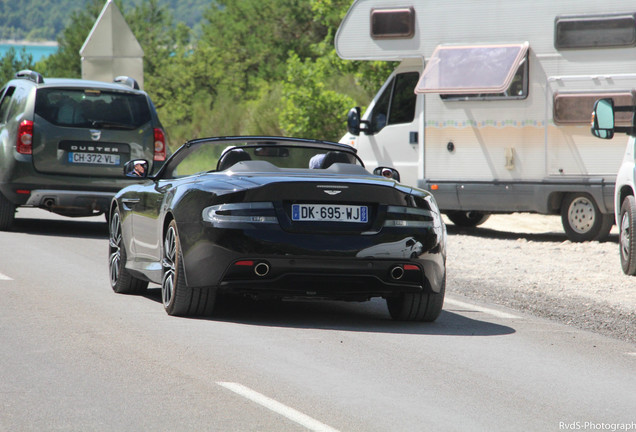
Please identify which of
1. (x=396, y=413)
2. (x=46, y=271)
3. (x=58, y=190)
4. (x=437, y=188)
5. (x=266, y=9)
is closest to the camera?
(x=396, y=413)

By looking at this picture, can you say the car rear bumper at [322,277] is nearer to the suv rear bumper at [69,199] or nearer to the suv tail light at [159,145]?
the suv rear bumper at [69,199]

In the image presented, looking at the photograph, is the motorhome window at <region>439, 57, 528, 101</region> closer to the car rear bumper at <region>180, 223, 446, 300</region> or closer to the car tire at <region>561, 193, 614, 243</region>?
the car tire at <region>561, 193, 614, 243</region>

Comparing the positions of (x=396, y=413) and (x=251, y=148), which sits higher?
(x=251, y=148)

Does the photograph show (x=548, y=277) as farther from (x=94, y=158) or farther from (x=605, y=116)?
(x=94, y=158)

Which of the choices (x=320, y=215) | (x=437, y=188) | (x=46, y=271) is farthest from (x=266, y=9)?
(x=320, y=215)

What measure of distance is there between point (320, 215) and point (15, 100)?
8.80 meters

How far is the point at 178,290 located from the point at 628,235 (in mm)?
5411

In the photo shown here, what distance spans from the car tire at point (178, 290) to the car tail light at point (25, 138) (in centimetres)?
676

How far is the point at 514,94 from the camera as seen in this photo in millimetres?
15898

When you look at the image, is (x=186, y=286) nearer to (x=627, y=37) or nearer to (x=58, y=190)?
(x=58, y=190)

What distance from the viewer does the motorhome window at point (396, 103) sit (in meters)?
17.3

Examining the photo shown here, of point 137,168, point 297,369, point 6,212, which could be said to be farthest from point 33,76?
point 297,369

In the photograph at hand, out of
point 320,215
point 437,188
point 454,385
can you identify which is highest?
point 320,215

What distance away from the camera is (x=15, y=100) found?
51.4 ft
